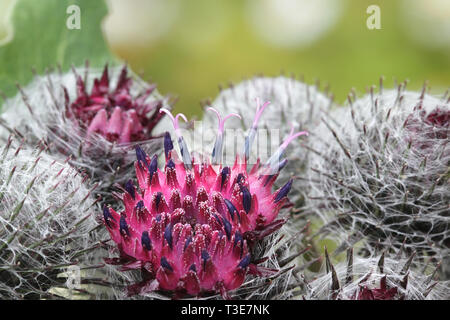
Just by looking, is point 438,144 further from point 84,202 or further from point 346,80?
point 346,80

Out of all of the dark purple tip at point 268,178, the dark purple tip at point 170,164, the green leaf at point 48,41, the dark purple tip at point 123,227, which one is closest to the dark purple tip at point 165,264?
the dark purple tip at point 123,227

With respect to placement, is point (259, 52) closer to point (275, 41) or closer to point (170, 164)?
point (275, 41)

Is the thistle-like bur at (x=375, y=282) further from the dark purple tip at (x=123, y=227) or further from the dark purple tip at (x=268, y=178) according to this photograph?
the dark purple tip at (x=123, y=227)

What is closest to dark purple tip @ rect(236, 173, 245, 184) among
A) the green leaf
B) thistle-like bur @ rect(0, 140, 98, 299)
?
thistle-like bur @ rect(0, 140, 98, 299)

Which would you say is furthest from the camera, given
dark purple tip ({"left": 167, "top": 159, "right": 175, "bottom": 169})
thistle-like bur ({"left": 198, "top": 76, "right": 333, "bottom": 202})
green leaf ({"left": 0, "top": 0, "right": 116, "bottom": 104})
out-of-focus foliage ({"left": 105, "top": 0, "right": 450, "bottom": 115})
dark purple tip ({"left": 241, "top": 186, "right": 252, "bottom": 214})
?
out-of-focus foliage ({"left": 105, "top": 0, "right": 450, "bottom": 115})

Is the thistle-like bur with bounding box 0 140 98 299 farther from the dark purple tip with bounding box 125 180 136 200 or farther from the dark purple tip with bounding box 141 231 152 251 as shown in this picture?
the dark purple tip with bounding box 141 231 152 251

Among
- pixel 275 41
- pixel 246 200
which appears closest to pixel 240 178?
pixel 246 200
